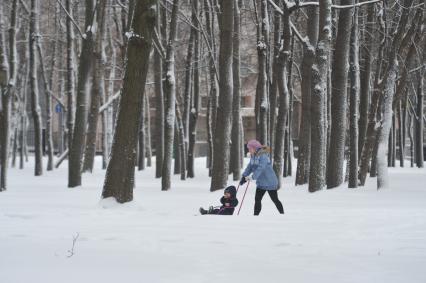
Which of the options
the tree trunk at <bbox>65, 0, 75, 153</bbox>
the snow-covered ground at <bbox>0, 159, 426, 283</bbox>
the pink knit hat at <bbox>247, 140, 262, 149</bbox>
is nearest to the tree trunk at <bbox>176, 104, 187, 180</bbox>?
the tree trunk at <bbox>65, 0, 75, 153</bbox>

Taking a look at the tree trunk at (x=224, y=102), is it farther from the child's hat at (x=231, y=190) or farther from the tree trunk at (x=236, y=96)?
the child's hat at (x=231, y=190)

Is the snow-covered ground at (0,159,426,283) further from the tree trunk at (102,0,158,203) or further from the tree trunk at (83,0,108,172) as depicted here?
the tree trunk at (83,0,108,172)

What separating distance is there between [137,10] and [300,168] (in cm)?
887

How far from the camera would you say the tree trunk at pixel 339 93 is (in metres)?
15.8

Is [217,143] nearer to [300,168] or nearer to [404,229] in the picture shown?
[300,168]

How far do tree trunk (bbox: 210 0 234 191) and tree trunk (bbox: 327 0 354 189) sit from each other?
9.24 feet

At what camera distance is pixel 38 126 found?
24.8 meters

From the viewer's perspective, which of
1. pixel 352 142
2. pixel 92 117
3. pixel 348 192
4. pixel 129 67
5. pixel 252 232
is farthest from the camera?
pixel 92 117

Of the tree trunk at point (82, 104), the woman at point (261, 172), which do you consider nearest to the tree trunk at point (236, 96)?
the tree trunk at point (82, 104)

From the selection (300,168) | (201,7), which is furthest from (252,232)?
(201,7)

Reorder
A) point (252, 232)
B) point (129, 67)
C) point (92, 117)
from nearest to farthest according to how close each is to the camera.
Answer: point (252, 232) → point (129, 67) → point (92, 117)

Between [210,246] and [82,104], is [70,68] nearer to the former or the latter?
[82,104]

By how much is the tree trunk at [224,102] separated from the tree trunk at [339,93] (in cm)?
282

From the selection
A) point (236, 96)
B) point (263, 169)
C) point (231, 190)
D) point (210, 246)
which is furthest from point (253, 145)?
point (236, 96)
